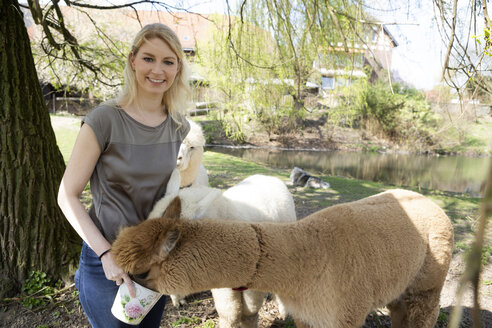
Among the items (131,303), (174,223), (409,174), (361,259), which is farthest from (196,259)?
(409,174)

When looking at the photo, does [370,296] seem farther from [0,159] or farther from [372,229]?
[0,159]

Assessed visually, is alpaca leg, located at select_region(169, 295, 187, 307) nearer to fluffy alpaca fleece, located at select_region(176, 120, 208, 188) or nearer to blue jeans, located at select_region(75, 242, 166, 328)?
fluffy alpaca fleece, located at select_region(176, 120, 208, 188)

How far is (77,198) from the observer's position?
59.5 inches

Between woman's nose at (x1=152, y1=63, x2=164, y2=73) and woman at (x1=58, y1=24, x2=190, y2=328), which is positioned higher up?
woman's nose at (x1=152, y1=63, x2=164, y2=73)

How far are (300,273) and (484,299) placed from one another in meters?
2.54

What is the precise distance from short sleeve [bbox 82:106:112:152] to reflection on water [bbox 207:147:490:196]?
11.4m

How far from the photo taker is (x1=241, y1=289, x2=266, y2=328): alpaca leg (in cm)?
247

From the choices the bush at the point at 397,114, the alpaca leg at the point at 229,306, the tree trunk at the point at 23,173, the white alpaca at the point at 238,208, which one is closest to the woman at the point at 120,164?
the white alpaca at the point at 238,208

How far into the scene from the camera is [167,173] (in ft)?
6.07

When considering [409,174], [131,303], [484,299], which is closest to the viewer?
[131,303]

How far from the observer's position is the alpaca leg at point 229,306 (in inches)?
95.4

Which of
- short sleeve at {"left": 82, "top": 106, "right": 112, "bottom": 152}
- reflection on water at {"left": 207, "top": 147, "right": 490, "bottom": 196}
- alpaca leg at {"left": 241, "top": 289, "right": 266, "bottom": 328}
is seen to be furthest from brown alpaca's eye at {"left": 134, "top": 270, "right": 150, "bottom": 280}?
reflection on water at {"left": 207, "top": 147, "right": 490, "bottom": 196}

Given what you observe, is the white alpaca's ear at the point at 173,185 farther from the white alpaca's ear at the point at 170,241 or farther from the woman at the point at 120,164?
the white alpaca's ear at the point at 170,241

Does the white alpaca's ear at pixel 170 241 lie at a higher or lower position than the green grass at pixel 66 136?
higher
